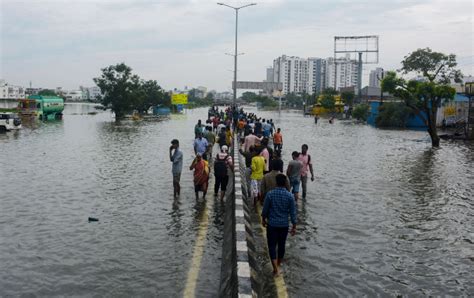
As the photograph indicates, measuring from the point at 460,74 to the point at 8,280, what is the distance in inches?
1908

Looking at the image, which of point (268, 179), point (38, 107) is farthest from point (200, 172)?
point (38, 107)

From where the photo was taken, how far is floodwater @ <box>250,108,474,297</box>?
679cm

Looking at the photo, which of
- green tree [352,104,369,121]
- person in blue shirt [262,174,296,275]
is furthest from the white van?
green tree [352,104,369,121]

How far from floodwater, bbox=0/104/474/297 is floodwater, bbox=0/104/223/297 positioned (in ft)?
0.08

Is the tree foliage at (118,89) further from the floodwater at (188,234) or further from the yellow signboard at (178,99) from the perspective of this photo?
the floodwater at (188,234)

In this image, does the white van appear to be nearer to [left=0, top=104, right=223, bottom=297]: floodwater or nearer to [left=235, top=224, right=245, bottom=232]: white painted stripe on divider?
[left=0, top=104, right=223, bottom=297]: floodwater

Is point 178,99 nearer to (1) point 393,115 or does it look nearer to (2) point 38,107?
(2) point 38,107

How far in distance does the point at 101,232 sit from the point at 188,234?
1.73 m

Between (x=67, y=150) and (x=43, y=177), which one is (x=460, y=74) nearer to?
(x=67, y=150)

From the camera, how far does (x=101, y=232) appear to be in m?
8.97

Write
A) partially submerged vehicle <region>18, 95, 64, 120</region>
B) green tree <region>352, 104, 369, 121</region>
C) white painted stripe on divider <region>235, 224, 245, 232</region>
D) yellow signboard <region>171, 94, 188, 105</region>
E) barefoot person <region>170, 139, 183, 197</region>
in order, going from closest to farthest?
white painted stripe on divider <region>235, 224, 245, 232</region>
barefoot person <region>170, 139, 183, 197</region>
partially submerged vehicle <region>18, 95, 64, 120</region>
green tree <region>352, 104, 369, 121</region>
yellow signboard <region>171, 94, 188, 105</region>

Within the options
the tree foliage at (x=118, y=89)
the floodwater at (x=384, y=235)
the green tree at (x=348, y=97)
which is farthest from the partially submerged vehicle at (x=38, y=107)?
the green tree at (x=348, y=97)

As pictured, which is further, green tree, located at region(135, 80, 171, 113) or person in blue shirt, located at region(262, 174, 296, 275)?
green tree, located at region(135, 80, 171, 113)

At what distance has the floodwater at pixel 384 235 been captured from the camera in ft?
22.3
